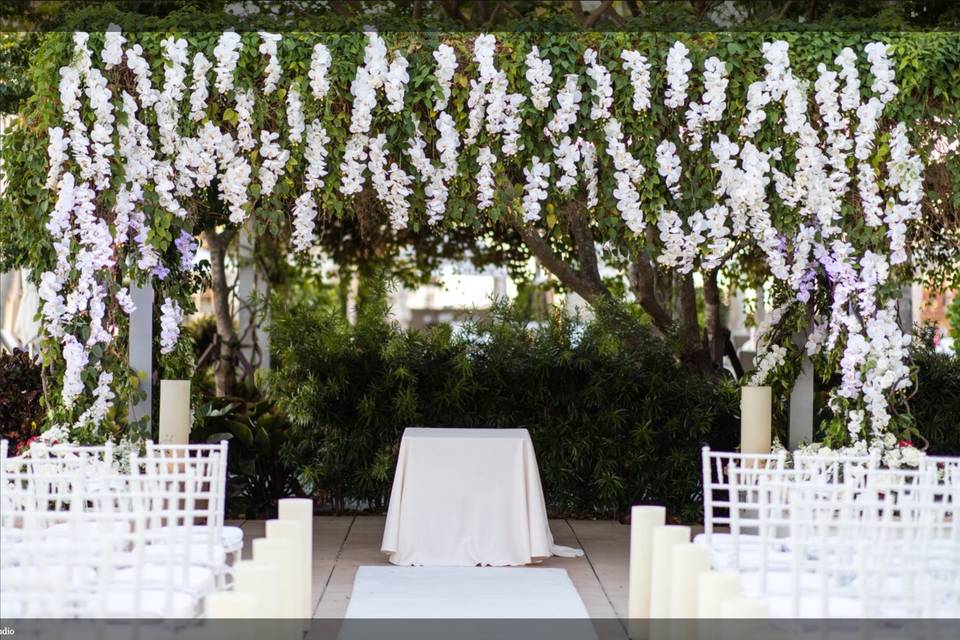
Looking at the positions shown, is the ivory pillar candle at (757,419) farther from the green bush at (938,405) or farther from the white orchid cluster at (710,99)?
the green bush at (938,405)

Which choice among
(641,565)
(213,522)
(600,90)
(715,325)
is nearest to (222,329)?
(715,325)

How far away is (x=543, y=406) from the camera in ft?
26.6

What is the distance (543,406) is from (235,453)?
2141mm

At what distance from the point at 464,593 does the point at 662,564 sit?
1.53 m

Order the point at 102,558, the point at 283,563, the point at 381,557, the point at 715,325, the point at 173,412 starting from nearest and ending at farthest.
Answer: the point at 102,558 < the point at 283,563 < the point at 173,412 < the point at 381,557 < the point at 715,325

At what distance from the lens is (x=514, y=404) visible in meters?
8.09

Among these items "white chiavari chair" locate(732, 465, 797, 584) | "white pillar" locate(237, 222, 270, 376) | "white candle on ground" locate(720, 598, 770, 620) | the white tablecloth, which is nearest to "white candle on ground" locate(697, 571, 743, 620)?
"white candle on ground" locate(720, 598, 770, 620)

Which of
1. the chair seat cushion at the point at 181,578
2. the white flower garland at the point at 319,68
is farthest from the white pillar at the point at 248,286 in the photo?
the chair seat cushion at the point at 181,578

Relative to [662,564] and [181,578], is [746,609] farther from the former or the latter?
[181,578]

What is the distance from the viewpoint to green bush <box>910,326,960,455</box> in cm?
793

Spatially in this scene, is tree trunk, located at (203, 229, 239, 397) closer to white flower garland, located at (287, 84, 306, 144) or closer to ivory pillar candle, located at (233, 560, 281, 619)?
white flower garland, located at (287, 84, 306, 144)

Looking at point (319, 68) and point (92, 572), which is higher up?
point (319, 68)

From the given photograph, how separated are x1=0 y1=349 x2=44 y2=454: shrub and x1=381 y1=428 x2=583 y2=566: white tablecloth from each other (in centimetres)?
272

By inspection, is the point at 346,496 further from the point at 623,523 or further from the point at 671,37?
the point at 671,37
